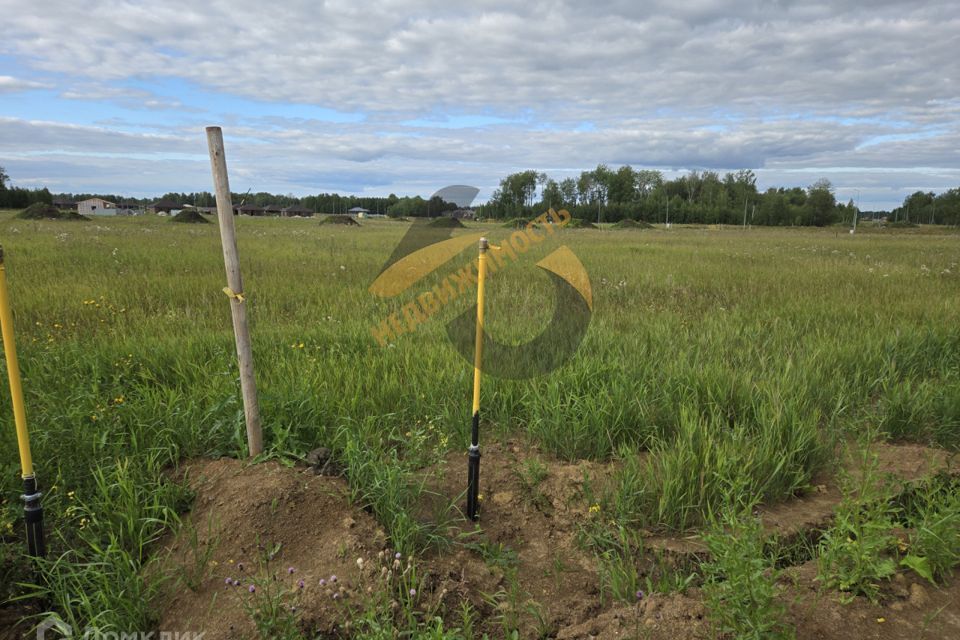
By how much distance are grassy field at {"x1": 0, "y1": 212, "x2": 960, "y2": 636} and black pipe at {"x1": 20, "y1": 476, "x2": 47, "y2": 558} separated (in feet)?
0.32

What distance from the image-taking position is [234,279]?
9.76 feet

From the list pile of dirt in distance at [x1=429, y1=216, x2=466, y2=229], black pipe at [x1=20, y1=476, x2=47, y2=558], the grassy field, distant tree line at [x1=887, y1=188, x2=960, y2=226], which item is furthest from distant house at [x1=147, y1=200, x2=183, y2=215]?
distant tree line at [x1=887, y1=188, x2=960, y2=226]

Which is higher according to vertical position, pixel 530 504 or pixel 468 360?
pixel 468 360

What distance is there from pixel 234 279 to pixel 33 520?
1.39 m

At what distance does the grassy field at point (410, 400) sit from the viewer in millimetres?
2893

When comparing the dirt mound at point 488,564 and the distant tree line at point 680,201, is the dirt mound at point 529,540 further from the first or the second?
the distant tree line at point 680,201

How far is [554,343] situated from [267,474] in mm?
3264

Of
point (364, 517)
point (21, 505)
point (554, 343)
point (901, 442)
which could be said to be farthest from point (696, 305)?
point (21, 505)

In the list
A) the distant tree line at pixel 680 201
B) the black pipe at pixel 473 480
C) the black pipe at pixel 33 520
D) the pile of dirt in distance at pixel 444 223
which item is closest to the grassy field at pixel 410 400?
the black pipe at pixel 33 520

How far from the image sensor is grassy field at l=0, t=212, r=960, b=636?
289 centimetres

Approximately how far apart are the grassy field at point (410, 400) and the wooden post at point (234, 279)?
180 mm

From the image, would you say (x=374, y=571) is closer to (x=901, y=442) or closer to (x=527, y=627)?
(x=527, y=627)

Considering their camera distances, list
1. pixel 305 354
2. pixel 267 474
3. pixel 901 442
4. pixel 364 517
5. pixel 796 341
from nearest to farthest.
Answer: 1. pixel 364 517
2. pixel 267 474
3. pixel 901 442
4. pixel 305 354
5. pixel 796 341

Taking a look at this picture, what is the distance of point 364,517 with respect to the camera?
2822 millimetres
